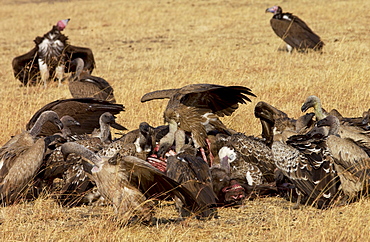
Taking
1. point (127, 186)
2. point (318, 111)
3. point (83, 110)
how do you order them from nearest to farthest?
point (127, 186) < point (318, 111) < point (83, 110)

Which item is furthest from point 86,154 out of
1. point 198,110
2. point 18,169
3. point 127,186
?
point 198,110

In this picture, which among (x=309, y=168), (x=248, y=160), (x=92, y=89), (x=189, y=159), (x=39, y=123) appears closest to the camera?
(x=309, y=168)

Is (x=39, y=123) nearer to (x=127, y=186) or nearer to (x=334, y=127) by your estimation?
(x=127, y=186)

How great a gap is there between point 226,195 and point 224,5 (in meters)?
16.7

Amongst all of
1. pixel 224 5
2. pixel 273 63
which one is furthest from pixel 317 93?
pixel 224 5

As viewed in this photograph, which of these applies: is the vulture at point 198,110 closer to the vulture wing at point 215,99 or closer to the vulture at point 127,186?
the vulture wing at point 215,99

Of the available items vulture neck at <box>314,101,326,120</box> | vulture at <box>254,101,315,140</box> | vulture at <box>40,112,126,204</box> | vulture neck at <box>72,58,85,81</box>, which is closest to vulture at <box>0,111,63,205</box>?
vulture at <box>40,112,126,204</box>

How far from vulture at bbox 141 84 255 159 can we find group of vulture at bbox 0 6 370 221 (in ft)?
0.04

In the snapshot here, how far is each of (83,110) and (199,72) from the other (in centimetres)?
408

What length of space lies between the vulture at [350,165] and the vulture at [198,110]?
58.1 inches

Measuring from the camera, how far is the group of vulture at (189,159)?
4.53m

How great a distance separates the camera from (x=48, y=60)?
11.3 metres

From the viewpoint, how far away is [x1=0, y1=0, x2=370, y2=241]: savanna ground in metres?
4.41

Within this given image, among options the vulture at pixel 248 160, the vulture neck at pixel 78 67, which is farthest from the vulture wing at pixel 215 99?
the vulture neck at pixel 78 67
